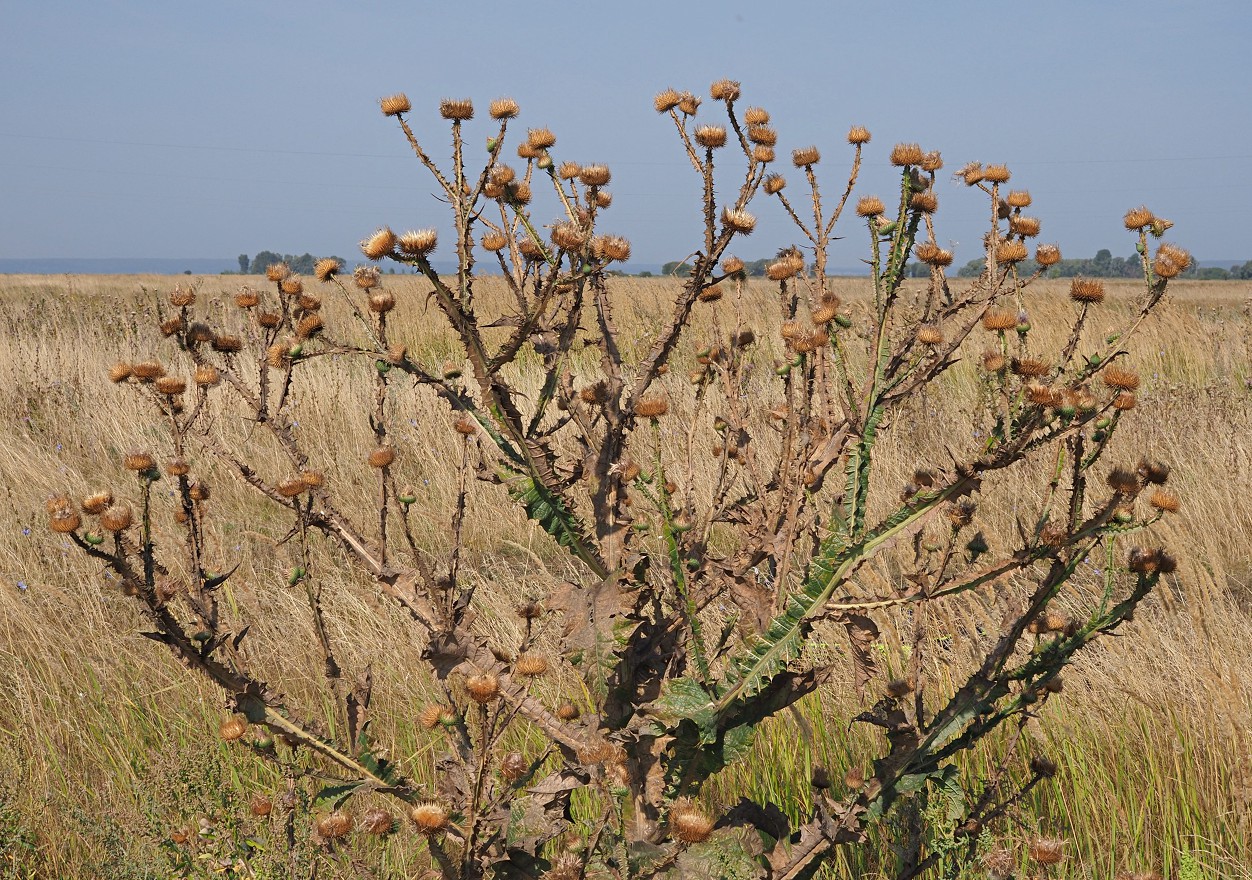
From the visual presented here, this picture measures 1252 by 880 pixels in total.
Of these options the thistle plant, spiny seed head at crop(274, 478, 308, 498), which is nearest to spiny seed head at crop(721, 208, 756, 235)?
the thistle plant

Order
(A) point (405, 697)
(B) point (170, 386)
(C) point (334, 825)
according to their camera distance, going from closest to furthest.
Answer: (C) point (334, 825) → (B) point (170, 386) → (A) point (405, 697)

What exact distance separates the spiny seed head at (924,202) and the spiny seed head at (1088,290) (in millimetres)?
236

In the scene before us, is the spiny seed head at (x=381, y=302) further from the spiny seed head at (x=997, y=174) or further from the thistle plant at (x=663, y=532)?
the spiny seed head at (x=997, y=174)

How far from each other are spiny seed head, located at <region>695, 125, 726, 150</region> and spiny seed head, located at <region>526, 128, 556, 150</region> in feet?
0.73

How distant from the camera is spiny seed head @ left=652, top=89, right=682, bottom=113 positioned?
1.46 metres

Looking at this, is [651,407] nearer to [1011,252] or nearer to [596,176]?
[596,176]

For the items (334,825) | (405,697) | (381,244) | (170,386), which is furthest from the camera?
(405,697)

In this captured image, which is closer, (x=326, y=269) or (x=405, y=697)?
(x=326, y=269)

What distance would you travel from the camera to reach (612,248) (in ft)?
4.54

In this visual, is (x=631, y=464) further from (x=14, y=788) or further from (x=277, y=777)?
(x=14, y=788)

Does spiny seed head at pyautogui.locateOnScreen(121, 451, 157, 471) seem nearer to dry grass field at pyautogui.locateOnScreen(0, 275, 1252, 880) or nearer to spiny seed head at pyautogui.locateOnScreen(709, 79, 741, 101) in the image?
dry grass field at pyautogui.locateOnScreen(0, 275, 1252, 880)

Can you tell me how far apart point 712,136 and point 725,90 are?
111mm

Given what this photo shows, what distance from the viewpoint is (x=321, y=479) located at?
147 centimetres

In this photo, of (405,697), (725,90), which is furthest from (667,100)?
(405,697)
